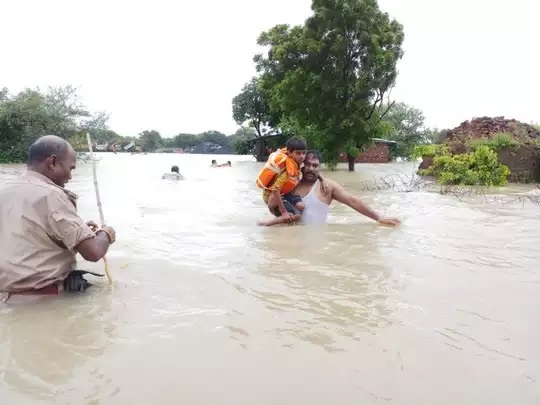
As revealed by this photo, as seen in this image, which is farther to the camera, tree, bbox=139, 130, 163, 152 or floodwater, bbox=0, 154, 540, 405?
tree, bbox=139, 130, 163, 152

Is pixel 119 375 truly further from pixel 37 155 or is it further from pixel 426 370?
pixel 37 155

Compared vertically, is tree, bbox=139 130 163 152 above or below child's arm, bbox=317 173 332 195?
above

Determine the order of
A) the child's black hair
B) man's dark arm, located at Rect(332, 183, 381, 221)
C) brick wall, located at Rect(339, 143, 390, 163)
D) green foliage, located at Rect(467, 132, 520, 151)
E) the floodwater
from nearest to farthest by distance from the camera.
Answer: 1. the floodwater
2. the child's black hair
3. man's dark arm, located at Rect(332, 183, 381, 221)
4. green foliage, located at Rect(467, 132, 520, 151)
5. brick wall, located at Rect(339, 143, 390, 163)

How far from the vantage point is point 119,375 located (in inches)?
87.0

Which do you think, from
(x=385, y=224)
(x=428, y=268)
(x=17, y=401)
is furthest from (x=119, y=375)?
(x=385, y=224)

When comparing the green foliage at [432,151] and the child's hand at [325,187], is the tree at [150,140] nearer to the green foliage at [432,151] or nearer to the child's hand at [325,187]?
the green foliage at [432,151]

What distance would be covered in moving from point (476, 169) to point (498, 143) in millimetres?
1303

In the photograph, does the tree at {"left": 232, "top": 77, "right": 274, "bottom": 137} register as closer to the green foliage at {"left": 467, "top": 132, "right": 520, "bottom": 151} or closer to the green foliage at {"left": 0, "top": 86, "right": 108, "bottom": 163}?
the green foliage at {"left": 0, "top": 86, "right": 108, "bottom": 163}

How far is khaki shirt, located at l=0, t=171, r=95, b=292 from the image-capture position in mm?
3020

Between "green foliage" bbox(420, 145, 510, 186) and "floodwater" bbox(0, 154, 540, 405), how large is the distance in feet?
30.8

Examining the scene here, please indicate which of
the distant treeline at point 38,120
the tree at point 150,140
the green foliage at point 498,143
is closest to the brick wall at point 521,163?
the green foliage at point 498,143

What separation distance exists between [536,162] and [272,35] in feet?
46.1

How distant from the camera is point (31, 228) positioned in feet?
9.95

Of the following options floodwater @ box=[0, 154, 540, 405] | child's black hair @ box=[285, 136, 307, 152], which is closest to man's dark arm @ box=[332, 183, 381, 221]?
child's black hair @ box=[285, 136, 307, 152]
